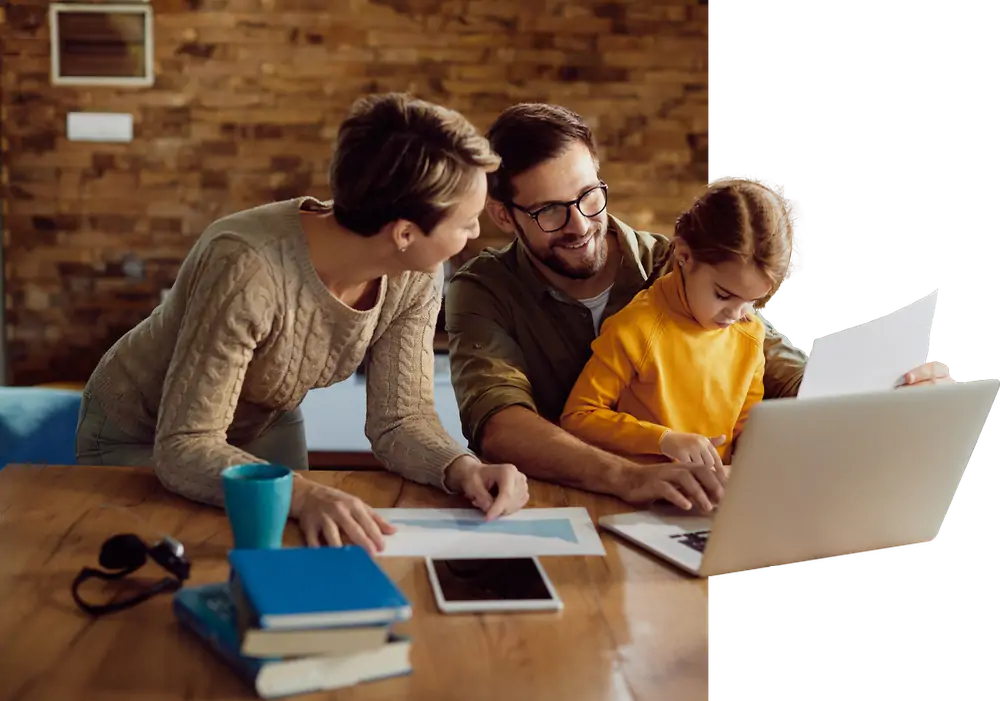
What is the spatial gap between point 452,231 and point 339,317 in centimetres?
23

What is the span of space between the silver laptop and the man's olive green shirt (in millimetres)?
634

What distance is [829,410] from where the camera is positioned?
1088 millimetres

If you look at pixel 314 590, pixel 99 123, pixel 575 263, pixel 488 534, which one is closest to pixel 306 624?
pixel 314 590

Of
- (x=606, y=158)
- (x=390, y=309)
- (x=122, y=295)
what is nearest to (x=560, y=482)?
(x=390, y=309)

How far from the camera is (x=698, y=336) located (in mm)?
1781

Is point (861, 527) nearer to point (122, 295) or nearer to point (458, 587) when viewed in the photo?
point (458, 587)

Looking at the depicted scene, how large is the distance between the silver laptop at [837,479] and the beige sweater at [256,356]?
498 millimetres

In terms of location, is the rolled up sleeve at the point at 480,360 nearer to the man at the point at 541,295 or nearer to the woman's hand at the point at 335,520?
the man at the point at 541,295

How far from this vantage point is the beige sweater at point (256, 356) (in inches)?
55.2

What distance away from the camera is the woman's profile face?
4.85ft

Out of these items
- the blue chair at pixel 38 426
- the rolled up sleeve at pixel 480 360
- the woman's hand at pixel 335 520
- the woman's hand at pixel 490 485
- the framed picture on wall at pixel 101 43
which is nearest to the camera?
the woman's hand at pixel 335 520

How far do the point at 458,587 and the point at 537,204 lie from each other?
884mm

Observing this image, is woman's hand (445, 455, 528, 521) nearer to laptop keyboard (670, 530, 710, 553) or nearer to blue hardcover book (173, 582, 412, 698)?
laptop keyboard (670, 530, 710, 553)

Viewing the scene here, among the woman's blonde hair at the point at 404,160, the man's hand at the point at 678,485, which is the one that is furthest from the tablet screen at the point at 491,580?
the woman's blonde hair at the point at 404,160
